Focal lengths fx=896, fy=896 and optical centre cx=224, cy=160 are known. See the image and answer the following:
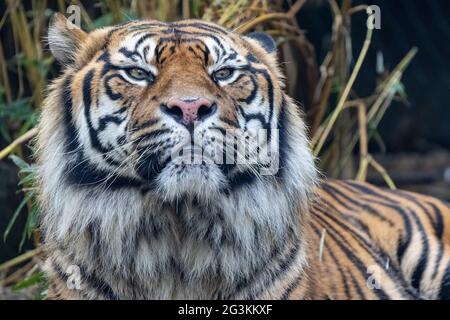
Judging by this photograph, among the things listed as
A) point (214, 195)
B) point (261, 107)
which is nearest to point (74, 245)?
point (214, 195)

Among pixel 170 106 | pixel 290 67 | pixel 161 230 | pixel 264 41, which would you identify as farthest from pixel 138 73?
pixel 290 67

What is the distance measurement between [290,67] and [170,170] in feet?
7.19

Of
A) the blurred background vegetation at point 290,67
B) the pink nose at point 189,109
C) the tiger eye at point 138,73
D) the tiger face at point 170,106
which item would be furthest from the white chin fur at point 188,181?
the blurred background vegetation at point 290,67

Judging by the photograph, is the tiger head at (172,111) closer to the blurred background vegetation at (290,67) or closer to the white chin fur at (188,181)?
the white chin fur at (188,181)

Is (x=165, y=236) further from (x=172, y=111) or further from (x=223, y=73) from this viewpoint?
(x=223, y=73)

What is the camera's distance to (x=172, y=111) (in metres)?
2.70

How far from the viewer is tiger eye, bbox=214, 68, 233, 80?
115 inches

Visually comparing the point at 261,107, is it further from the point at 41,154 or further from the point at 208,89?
the point at 41,154

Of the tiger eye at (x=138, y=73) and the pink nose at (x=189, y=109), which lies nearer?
the pink nose at (x=189, y=109)

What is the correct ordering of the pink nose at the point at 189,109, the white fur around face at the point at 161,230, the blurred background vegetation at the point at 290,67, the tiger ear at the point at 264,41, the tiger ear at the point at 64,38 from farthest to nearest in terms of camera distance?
the blurred background vegetation at the point at 290,67, the tiger ear at the point at 264,41, the tiger ear at the point at 64,38, the white fur around face at the point at 161,230, the pink nose at the point at 189,109

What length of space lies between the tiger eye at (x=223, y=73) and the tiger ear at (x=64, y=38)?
0.52 m

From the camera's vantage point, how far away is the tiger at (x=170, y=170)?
8.99 feet
